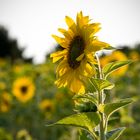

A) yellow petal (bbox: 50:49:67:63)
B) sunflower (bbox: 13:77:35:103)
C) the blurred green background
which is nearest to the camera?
yellow petal (bbox: 50:49:67:63)

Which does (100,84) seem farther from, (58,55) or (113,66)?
(58,55)

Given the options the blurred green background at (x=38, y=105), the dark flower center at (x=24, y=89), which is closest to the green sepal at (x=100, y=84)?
the blurred green background at (x=38, y=105)

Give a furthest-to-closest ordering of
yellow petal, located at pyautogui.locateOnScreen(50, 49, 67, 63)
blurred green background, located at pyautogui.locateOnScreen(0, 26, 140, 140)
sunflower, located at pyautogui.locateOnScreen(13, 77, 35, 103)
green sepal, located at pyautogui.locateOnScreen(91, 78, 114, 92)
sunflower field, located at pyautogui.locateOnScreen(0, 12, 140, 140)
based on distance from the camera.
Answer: sunflower, located at pyautogui.locateOnScreen(13, 77, 35, 103) < blurred green background, located at pyautogui.locateOnScreen(0, 26, 140, 140) < yellow petal, located at pyautogui.locateOnScreen(50, 49, 67, 63) < sunflower field, located at pyautogui.locateOnScreen(0, 12, 140, 140) < green sepal, located at pyautogui.locateOnScreen(91, 78, 114, 92)

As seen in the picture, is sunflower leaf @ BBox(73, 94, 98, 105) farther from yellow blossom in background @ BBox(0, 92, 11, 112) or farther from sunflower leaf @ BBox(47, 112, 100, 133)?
yellow blossom in background @ BBox(0, 92, 11, 112)

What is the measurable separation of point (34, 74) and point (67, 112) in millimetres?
900

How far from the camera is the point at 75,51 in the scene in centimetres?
170

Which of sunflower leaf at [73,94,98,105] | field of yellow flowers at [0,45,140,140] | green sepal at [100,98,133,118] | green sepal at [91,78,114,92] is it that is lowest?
field of yellow flowers at [0,45,140,140]

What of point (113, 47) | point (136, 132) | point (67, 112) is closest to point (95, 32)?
point (113, 47)

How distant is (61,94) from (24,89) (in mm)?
691

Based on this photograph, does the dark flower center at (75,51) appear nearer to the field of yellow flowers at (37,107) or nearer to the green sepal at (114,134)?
the green sepal at (114,134)

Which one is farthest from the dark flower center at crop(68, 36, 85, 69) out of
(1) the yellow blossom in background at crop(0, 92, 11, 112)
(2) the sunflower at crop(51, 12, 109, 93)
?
(1) the yellow blossom in background at crop(0, 92, 11, 112)

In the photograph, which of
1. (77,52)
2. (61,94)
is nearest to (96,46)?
(77,52)

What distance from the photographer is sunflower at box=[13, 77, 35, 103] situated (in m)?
6.57

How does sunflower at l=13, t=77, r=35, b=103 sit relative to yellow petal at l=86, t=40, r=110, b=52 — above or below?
below
